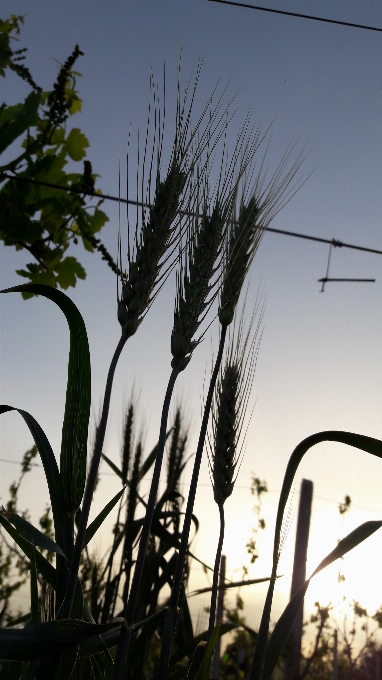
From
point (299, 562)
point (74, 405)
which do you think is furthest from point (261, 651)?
point (299, 562)

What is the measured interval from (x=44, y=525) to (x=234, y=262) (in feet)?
4.71

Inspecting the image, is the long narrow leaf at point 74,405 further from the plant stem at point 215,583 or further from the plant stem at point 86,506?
the plant stem at point 215,583

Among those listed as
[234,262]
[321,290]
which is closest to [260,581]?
[234,262]

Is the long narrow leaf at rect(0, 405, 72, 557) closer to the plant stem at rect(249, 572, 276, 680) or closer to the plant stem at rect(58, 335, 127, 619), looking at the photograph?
the plant stem at rect(58, 335, 127, 619)

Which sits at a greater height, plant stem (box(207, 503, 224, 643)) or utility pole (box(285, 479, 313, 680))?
utility pole (box(285, 479, 313, 680))

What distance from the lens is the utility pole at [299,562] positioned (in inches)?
76.9

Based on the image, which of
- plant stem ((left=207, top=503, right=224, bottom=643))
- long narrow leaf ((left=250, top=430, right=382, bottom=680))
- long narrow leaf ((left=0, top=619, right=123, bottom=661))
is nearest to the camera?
long narrow leaf ((left=0, top=619, right=123, bottom=661))

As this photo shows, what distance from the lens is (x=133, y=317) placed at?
1.90 feet

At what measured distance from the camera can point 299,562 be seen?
1.99 metres

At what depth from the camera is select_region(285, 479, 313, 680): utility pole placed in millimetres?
1954

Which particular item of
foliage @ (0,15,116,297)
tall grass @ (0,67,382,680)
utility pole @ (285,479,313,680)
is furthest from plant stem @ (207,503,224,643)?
utility pole @ (285,479,313,680)

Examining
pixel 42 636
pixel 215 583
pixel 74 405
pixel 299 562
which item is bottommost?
pixel 42 636

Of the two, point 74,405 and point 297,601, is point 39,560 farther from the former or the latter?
point 297,601

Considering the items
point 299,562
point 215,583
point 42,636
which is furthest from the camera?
point 299,562
